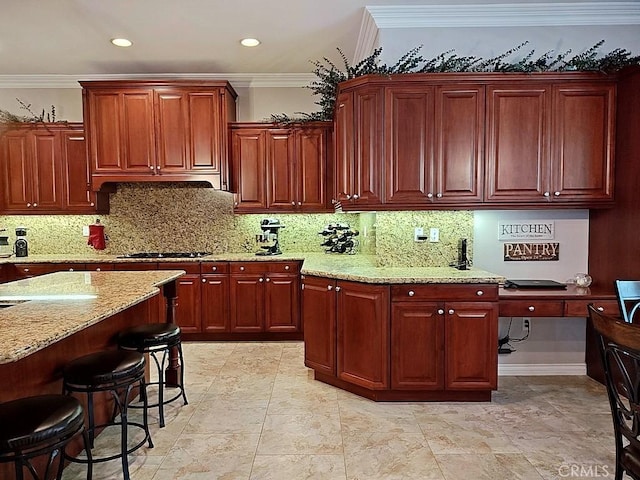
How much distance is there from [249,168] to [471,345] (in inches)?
122

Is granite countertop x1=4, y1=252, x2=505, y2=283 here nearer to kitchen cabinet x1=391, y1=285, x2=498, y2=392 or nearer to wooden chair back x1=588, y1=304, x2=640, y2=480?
kitchen cabinet x1=391, y1=285, x2=498, y2=392

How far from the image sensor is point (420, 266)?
3.60m

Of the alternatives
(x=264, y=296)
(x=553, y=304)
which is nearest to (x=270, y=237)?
(x=264, y=296)

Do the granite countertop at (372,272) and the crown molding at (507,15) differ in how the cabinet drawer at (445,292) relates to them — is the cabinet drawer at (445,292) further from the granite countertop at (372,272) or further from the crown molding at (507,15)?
the crown molding at (507,15)

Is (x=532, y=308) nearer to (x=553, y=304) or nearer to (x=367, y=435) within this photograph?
(x=553, y=304)

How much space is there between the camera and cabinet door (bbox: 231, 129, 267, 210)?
4.89 m

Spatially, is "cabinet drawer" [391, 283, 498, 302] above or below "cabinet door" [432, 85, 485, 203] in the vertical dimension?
below

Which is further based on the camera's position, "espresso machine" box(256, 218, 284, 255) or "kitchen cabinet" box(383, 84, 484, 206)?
"espresso machine" box(256, 218, 284, 255)

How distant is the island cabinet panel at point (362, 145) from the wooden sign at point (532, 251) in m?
1.29

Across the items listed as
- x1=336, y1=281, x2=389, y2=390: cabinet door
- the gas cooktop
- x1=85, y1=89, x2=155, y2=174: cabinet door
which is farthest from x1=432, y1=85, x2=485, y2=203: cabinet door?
x1=85, y1=89, x2=155, y2=174: cabinet door

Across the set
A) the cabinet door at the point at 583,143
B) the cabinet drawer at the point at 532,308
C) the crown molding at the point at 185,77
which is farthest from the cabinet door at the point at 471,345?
the crown molding at the point at 185,77

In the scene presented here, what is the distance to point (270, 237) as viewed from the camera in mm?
4996

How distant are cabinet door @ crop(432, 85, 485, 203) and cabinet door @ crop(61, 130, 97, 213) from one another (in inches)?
152

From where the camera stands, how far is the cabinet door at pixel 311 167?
16.1 feet
